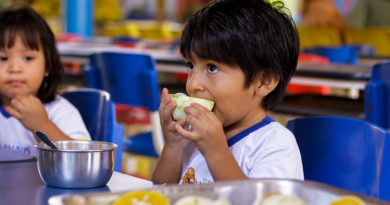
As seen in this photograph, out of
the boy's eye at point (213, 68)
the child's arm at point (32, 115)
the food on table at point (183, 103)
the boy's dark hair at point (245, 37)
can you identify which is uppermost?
the boy's dark hair at point (245, 37)

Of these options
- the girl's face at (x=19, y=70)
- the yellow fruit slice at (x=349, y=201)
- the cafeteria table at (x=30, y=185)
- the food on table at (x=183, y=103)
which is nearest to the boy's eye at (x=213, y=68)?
the food on table at (x=183, y=103)

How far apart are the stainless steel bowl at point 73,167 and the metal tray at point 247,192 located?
0.30 metres

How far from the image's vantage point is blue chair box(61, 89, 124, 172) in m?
1.78

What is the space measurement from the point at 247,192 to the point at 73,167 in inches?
14.8

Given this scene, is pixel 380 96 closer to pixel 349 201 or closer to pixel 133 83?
pixel 133 83

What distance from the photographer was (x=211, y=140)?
1216 mm

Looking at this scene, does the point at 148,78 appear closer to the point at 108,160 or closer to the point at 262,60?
the point at 262,60

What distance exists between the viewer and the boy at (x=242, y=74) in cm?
133

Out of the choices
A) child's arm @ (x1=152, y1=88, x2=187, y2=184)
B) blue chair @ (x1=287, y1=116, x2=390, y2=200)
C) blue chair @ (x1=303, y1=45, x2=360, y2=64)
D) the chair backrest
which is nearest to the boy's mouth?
child's arm @ (x1=152, y1=88, x2=187, y2=184)

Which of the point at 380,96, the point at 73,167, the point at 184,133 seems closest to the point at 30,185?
the point at 73,167

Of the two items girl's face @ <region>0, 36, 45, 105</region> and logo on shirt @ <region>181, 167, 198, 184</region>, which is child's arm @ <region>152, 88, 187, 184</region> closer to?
logo on shirt @ <region>181, 167, 198, 184</region>

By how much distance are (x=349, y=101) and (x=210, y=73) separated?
6.22ft

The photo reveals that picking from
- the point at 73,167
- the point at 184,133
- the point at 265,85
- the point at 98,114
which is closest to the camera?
the point at 73,167

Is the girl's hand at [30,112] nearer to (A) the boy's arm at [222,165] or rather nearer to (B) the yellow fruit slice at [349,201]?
(A) the boy's arm at [222,165]
